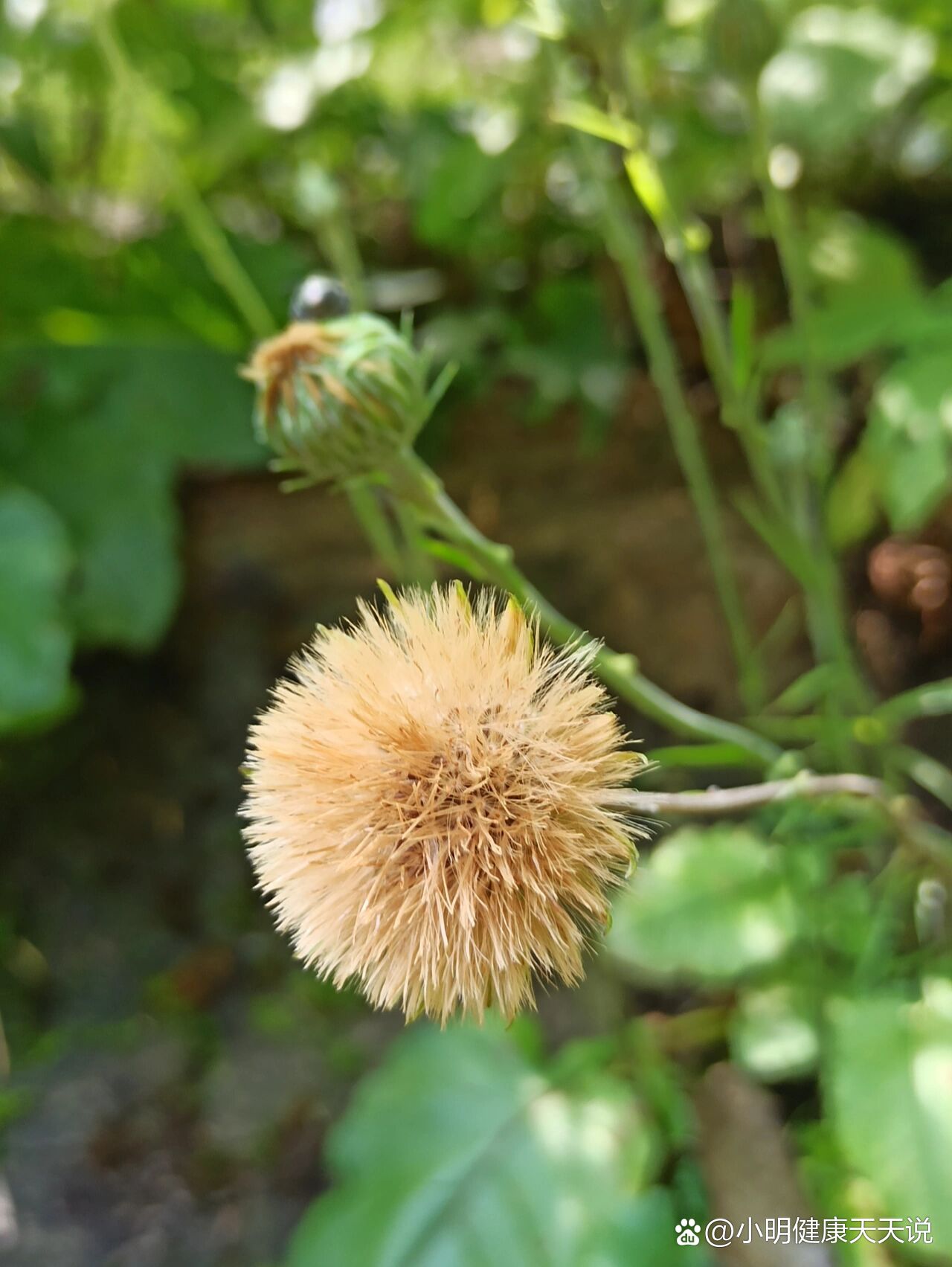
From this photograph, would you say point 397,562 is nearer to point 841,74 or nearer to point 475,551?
point 475,551

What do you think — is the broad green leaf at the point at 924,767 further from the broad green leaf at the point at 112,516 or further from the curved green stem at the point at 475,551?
the broad green leaf at the point at 112,516

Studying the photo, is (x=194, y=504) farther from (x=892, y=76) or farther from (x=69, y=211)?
(x=892, y=76)

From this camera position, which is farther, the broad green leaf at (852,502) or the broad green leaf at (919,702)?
the broad green leaf at (852,502)

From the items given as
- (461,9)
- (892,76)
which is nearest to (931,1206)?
(892,76)

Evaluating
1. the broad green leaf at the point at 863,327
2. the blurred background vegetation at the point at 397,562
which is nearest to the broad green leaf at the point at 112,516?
the blurred background vegetation at the point at 397,562

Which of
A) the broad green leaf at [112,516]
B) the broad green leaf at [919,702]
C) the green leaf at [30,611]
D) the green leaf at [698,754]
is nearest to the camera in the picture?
the green leaf at [698,754]

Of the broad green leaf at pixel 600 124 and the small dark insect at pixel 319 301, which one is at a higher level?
the broad green leaf at pixel 600 124
